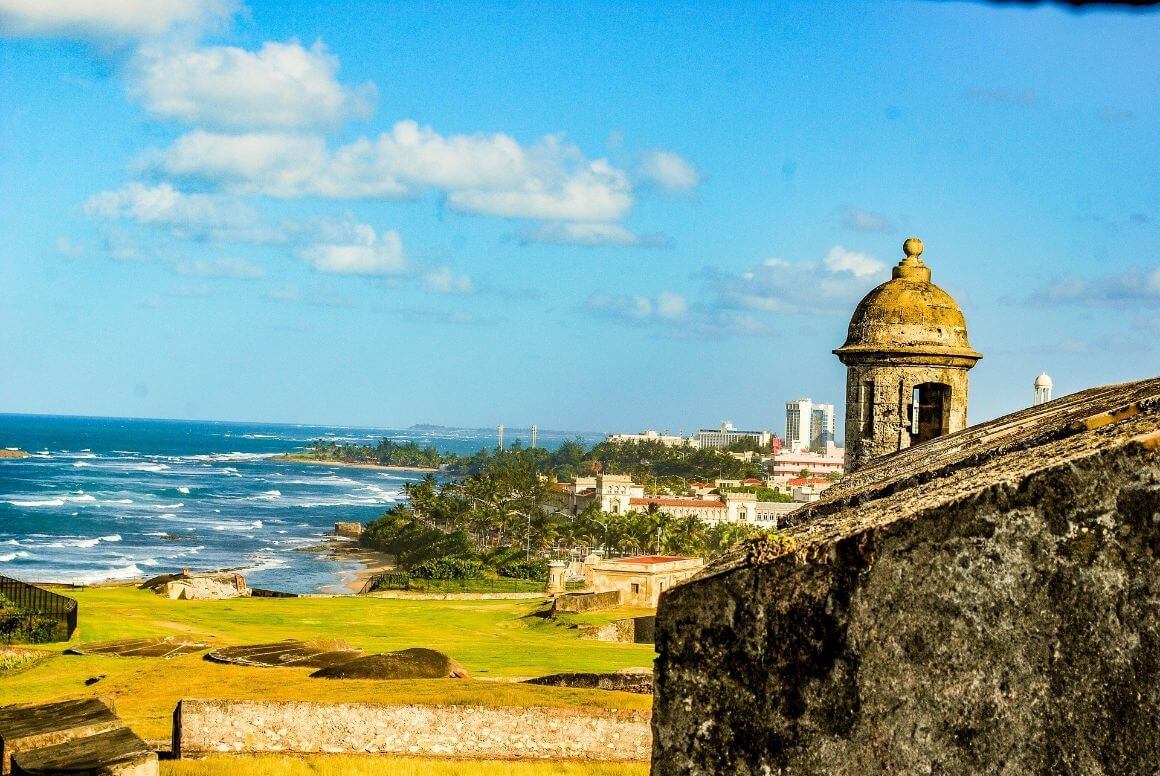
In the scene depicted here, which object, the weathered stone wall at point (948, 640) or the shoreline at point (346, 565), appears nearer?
the weathered stone wall at point (948, 640)

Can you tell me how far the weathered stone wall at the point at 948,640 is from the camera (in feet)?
14.3

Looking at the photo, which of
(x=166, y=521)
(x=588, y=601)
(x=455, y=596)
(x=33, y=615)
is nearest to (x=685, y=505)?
(x=166, y=521)

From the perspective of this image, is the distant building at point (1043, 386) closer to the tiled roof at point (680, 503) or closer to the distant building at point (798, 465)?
the tiled roof at point (680, 503)

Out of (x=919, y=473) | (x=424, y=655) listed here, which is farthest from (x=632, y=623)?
(x=919, y=473)

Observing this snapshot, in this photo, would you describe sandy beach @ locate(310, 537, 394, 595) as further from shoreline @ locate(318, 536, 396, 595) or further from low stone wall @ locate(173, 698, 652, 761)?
low stone wall @ locate(173, 698, 652, 761)

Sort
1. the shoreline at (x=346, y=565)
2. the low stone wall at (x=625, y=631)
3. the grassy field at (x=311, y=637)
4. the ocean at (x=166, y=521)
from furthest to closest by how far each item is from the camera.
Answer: the ocean at (x=166, y=521)
the shoreline at (x=346, y=565)
the low stone wall at (x=625, y=631)
the grassy field at (x=311, y=637)

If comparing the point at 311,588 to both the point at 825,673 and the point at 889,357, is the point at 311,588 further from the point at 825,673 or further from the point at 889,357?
the point at 825,673

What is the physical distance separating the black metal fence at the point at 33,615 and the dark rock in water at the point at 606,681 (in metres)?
16.4

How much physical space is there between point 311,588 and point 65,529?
36.6 meters

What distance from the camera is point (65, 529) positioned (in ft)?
323

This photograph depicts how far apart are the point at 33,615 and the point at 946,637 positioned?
107 feet

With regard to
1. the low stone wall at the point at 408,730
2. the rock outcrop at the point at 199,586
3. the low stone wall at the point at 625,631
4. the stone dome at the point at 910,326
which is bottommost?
the rock outcrop at the point at 199,586

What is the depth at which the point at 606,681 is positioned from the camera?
70.0 feet

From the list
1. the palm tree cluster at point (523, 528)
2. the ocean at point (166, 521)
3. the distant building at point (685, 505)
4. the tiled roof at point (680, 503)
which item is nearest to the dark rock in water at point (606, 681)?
the ocean at point (166, 521)
